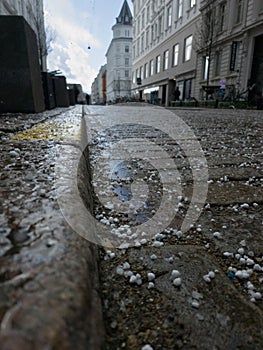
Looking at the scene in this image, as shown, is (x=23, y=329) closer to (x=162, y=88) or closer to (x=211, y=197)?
(x=211, y=197)

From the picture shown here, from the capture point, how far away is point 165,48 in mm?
29297

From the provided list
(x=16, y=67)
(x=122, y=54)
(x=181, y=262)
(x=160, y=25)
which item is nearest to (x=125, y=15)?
(x=122, y=54)

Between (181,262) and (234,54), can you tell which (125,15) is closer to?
(234,54)

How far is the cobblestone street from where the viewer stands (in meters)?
0.38

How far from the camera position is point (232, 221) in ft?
3.82

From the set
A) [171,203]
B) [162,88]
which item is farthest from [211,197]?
[162,88]

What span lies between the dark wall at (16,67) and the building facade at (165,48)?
67.0 feet

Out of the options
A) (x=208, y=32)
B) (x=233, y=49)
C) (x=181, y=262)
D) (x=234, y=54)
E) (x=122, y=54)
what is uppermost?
(x=122, y=54)

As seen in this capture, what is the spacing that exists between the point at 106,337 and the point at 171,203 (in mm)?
863

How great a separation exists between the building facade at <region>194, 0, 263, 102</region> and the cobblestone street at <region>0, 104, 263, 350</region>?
14.8 meters

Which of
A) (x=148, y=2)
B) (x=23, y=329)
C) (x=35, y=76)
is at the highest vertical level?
(x=148, y=2)

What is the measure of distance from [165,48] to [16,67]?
2895 centimetres

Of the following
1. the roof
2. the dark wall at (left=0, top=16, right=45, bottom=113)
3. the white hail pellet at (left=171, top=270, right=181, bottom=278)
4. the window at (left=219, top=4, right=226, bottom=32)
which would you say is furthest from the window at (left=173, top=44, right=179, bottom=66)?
the roof

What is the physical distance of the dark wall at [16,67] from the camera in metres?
3.76
